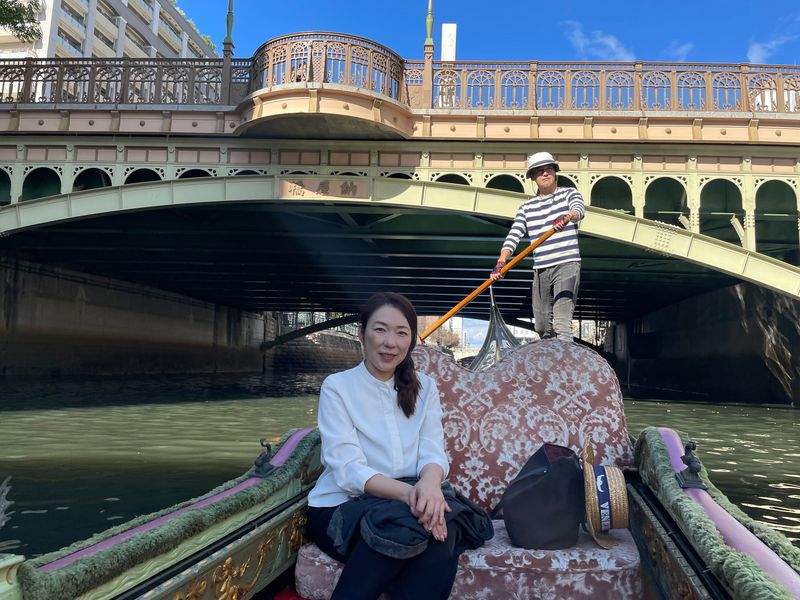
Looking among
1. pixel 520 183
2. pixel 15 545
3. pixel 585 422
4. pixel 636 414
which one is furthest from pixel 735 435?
pixel 15 545

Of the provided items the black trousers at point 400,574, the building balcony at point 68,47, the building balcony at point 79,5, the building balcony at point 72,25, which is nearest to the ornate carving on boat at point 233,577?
the black trousers at point 400,574

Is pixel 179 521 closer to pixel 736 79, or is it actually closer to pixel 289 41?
pixel 289 41

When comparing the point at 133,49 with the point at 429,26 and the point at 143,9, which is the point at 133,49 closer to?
the point at 143,9

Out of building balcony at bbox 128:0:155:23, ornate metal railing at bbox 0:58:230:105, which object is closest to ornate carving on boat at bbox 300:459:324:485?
ornate metal railing at bbox 0:58:230:105

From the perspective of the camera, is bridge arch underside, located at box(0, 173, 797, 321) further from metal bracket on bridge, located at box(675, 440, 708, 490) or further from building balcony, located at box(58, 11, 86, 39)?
building balcony, located at box(58, 11, 86, 39)

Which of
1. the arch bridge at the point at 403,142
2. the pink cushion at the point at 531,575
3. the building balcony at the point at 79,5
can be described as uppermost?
the building balcony at the point at 79,5

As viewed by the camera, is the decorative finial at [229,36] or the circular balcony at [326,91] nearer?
the circular balcony at [326,91]

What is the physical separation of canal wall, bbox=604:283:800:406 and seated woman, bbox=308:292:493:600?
14535 millimetres

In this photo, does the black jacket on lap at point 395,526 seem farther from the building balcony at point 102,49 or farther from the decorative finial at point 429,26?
the building balcony at point 102,49

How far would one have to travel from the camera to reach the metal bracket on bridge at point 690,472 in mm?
2027

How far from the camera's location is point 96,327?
1981cm

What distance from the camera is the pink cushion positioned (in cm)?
197

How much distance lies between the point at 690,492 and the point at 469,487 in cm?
83

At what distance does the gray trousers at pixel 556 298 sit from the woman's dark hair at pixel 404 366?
221 cm
